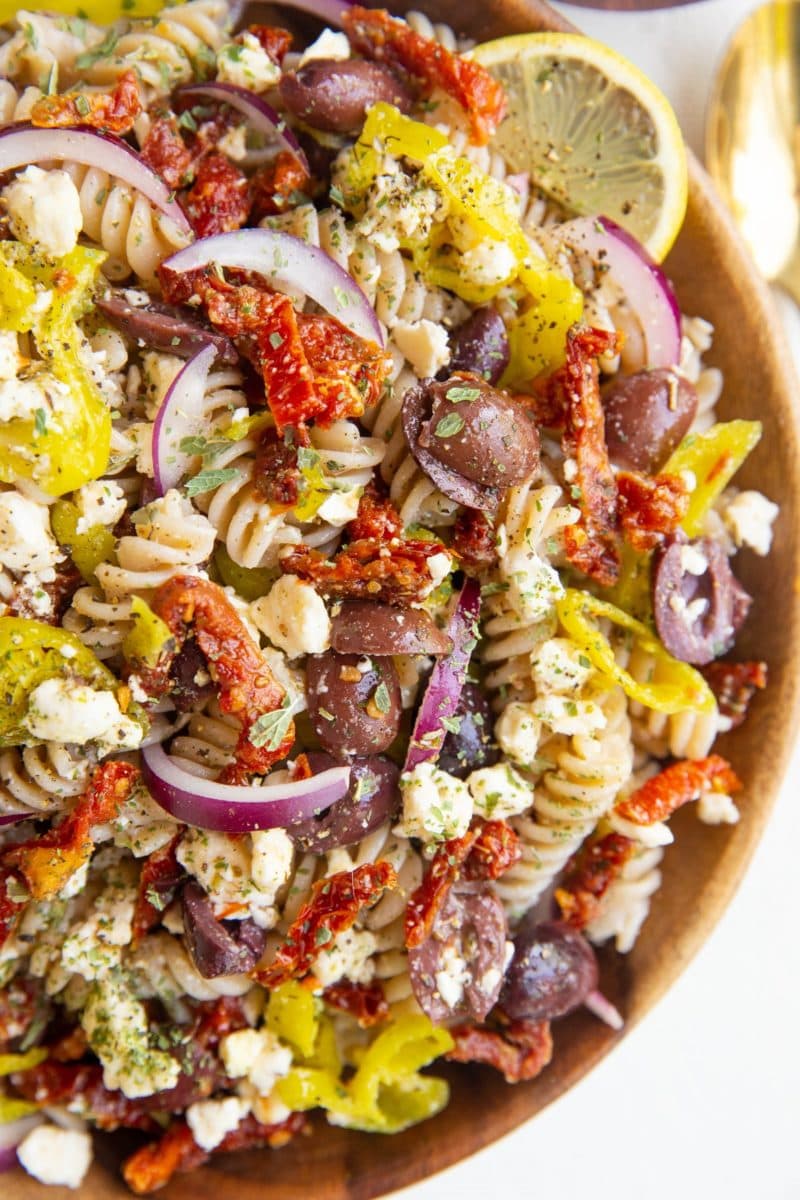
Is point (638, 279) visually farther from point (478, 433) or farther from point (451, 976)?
point (451, 976)

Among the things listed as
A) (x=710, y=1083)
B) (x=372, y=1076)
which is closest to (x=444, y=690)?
(x=372, y=1076)

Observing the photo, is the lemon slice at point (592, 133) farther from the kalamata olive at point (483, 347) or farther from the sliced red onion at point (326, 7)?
the kalamata olive at point (483, 347)

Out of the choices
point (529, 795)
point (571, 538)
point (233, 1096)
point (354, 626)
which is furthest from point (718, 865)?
point (233, 1096)

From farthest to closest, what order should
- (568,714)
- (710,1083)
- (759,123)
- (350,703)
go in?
(710,1083), (759,123), (568,714), (350,703)

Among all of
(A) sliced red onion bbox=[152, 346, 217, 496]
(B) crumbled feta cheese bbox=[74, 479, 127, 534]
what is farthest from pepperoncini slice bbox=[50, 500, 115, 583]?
(A) sliced red onion bbox=[152, 346, 217, 496]

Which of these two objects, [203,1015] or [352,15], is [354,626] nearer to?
[203,1015]
